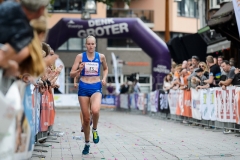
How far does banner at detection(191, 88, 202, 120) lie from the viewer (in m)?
18.2

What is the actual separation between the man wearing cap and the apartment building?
150 ft

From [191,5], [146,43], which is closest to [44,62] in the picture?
[146,43]

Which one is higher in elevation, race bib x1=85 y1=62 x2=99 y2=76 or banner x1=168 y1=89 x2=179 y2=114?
race bib x1=85 y1=62 x2=99 y2=76

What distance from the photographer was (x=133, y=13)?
173ft

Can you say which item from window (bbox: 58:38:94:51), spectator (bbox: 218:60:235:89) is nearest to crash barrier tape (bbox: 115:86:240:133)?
spectator (bbox: 218:60:235:89)

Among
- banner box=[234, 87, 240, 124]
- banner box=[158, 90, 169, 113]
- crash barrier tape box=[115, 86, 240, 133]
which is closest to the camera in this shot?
banner box=[234, 87, 240, 124]

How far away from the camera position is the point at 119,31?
30.0 metres

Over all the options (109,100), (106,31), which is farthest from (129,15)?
(106,31)

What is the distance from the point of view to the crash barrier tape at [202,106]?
50.1ft

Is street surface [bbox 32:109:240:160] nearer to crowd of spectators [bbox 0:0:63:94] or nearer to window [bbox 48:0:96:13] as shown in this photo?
crowd of spectators [bbox 0:0:63:94]

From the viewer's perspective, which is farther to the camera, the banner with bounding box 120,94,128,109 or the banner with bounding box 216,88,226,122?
the banner with bounding box 120,94,128,109

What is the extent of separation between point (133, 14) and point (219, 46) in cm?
2487

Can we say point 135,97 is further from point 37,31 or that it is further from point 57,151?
point 37,31

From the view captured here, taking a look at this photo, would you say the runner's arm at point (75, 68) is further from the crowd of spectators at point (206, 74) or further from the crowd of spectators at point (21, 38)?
the crowd of spectators at point (206, 74)
